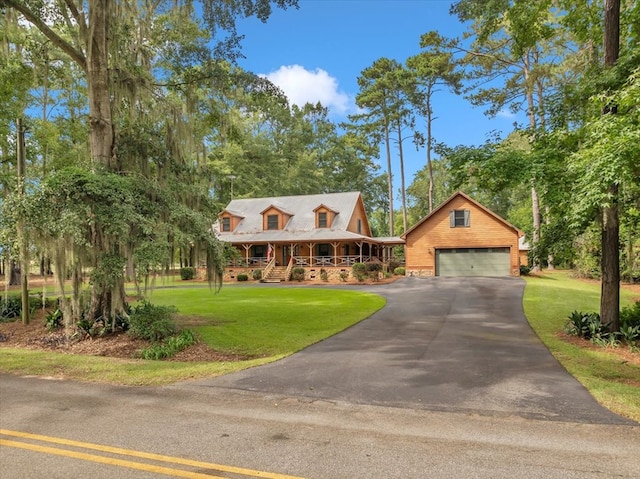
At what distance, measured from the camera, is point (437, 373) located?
6895mm

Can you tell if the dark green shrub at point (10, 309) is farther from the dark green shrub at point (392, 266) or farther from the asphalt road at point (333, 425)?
the dark green shrub at point (392, 266)

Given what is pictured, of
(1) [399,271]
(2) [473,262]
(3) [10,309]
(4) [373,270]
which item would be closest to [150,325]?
(3) [10,309]

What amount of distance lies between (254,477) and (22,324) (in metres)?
11.8

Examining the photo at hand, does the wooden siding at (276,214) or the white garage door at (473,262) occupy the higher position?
the wooden siding at (276,214)

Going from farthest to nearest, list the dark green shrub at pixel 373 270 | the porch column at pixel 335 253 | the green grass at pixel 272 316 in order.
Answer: the porch column at pixel 335 253, the dark green shrub at pixel 373 270, the green grass at pixel 272 316

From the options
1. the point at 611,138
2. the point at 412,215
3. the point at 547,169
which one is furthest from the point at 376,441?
the point at 412,215

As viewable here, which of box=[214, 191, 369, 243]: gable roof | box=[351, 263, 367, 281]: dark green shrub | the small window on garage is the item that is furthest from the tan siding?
box=[351, 263, 367, 281]: dark green shrub

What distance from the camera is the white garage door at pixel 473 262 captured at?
95.7 feet

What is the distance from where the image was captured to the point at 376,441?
4.23 metres

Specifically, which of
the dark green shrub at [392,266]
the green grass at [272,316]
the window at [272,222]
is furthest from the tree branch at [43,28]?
the dark green shrub at [392,266]

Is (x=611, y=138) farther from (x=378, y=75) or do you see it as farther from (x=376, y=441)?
(x=378, y=75)

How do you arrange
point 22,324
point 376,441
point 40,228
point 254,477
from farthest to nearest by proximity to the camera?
point 22,324
point 40,228
point 376,441
point 254,477

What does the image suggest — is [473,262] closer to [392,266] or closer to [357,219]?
[392,266]

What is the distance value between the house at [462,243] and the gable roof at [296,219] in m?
4.38
